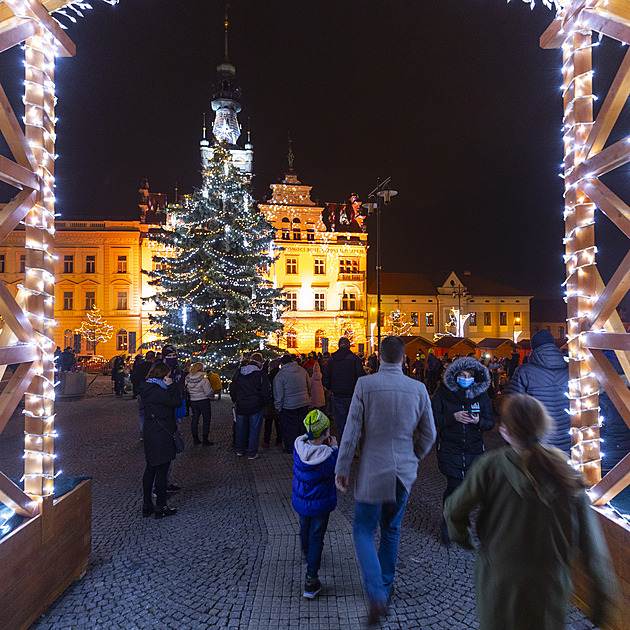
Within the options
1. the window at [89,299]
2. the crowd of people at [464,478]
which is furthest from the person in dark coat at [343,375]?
the window at [89,299]

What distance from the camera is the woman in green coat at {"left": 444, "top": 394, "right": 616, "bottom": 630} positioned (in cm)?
199

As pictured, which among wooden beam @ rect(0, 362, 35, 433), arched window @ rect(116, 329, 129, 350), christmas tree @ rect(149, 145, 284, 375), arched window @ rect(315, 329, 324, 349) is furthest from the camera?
arched window @ rect(315, 329, 324, 349)

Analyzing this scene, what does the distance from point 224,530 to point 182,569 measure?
3.04 feet

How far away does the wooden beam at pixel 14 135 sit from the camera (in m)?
3.21

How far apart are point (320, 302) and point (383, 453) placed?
3865 cm

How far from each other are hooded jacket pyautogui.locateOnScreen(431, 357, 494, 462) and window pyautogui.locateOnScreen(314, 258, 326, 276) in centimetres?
3743

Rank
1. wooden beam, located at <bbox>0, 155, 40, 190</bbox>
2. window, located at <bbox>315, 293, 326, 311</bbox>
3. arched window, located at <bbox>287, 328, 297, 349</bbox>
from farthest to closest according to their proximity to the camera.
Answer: window, located at <bbox>315, 293, 326, 311</bbox>, arched window, located at <bbox>287, 328, 297, 349</bbox>, wooden beam, located at <bbox>0, 155, 40, 190</bbox>

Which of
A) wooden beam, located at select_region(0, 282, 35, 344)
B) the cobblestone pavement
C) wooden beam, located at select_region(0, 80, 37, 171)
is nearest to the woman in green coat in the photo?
the cobblestone pavement

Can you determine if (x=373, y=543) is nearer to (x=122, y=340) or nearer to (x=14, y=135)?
(x=14, y=135)

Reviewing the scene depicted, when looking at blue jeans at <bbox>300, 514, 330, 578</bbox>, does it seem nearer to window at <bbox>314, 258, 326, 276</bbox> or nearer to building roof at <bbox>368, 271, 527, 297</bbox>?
window at <bbox>314, 258, 326, 276</bbox>

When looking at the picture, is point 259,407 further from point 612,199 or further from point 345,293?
point 345,293

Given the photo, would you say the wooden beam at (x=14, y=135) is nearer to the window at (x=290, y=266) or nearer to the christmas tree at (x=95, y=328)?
the window at (x=290, y=266)

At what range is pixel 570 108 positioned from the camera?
12.8 feet

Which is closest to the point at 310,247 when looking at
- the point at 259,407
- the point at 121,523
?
the point at 259,407
